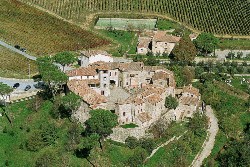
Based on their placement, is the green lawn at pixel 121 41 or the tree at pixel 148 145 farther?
the green lawn at pixel 121 41

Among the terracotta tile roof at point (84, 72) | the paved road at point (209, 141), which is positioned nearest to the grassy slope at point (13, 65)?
the terracotta tile roof at point (84, 72)

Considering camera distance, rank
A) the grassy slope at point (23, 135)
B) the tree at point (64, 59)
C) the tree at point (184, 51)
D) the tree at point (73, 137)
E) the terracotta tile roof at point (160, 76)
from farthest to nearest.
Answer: the tree at point (184, 51) < the tree at point (64, 59) < the terracotta tile roof at point (160, 76) < the tree at point (73, 137) < the grassy slope at point (23, 135)

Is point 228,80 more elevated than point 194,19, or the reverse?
point 194,19

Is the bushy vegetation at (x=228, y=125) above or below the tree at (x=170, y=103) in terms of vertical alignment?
below

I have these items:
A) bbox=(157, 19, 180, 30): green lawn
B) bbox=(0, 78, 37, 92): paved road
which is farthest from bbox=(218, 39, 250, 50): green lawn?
bbox=(0, 78, 37, 92): paved road

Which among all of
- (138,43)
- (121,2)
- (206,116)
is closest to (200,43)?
(138,43)

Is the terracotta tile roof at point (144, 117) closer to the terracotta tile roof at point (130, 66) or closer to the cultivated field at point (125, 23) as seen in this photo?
the terracotta tile roof at point (130, 66)

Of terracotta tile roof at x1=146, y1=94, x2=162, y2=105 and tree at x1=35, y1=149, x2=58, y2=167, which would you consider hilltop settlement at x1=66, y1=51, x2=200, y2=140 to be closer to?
terracotta tile roof at x1=146, y1=94, x2=162, y2=105

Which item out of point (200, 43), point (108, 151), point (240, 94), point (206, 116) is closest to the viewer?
point (108, 151)

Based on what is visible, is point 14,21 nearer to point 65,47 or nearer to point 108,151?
point 65,47
